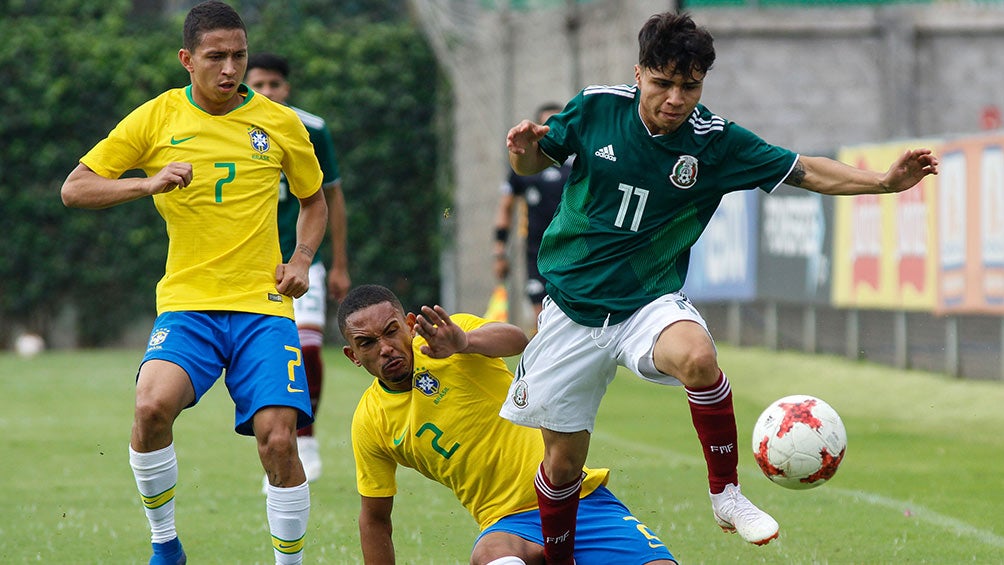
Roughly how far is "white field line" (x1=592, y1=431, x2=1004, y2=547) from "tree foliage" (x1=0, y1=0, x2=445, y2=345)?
12072mm

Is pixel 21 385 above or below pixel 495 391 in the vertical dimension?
below

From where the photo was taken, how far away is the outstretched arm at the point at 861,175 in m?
5.04

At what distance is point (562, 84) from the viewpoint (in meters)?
17.6

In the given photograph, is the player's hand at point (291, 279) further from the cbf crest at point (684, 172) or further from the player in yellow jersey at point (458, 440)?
the cbf crest at point (684, 172)

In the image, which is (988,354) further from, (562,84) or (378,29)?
(378,29)

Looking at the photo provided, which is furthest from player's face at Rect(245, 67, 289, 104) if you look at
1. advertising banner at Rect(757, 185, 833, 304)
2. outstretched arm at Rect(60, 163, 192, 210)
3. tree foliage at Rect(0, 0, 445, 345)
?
tree foliage at Rect(0, 0, 445, 345)

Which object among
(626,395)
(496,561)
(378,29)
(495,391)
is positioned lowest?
(626,395)

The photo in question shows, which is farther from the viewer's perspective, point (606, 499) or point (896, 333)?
point (896, 333)

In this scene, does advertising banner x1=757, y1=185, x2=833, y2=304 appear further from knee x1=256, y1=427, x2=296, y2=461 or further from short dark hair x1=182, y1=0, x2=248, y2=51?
knee x1=256, y1=427, x2=296, y2=461

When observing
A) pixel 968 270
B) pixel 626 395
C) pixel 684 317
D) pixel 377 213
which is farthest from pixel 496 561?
pixel 377 213

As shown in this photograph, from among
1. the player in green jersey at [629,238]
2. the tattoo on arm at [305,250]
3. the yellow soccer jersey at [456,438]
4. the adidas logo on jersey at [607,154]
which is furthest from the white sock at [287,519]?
the adidas logo on jersey at [607,154]

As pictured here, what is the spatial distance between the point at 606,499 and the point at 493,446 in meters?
0.49

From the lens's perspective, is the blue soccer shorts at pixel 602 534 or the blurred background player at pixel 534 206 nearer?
the blue soccer shorts at pixel 602 534

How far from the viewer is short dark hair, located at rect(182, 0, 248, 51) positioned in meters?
5.41
